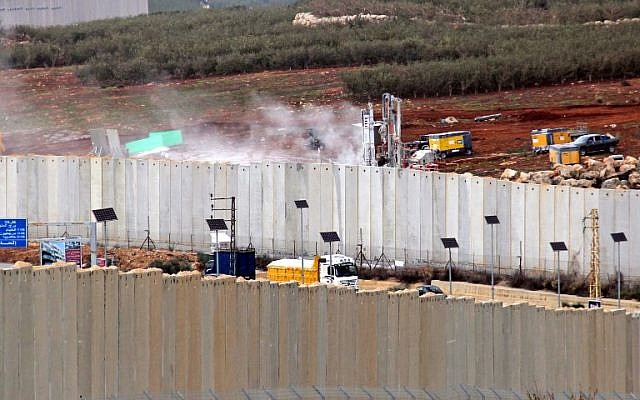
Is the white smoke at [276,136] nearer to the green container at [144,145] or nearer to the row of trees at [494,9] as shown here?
the green container at [144,145]

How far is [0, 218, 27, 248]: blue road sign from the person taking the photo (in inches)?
1703

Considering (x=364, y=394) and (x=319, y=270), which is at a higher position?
(x=319, y=270)

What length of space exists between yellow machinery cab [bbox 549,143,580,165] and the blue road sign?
20.1m

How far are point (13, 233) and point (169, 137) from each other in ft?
79.2

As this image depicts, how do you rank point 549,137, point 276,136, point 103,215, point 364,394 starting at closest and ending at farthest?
point 364,394 → point 103,215 → point 549,137 → point 276,136

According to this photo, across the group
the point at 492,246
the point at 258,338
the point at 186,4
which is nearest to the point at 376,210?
the point at 492,246

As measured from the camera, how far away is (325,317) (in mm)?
28375

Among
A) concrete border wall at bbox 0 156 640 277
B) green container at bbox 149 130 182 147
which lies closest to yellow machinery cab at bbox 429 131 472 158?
green container at bbox 149 130 182 147

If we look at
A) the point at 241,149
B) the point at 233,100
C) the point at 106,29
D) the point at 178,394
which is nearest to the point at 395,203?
the point at 241,149

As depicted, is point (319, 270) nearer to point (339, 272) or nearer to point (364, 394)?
point (339, 272)

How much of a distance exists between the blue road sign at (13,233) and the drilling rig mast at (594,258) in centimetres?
1352

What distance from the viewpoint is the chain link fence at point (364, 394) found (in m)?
26.1

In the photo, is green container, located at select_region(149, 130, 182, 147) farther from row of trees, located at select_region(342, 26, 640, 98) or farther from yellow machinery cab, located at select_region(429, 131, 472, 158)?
row of trees, located at select_region(342, 26, 640, 98)

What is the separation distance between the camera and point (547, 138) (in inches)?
2399
